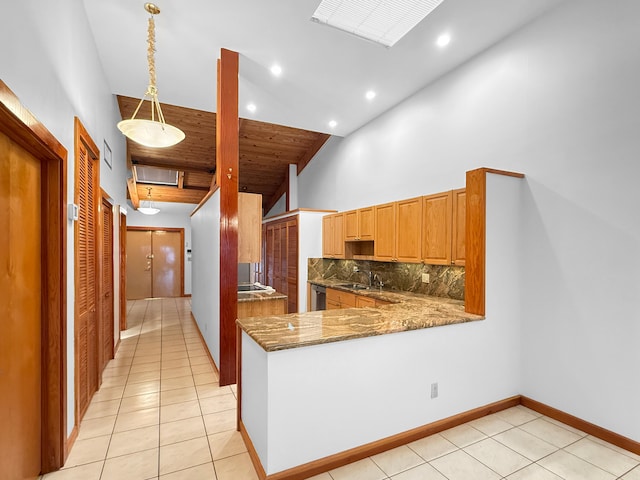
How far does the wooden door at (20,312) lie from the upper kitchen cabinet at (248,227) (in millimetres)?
1935

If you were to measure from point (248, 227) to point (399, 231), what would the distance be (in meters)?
1.91

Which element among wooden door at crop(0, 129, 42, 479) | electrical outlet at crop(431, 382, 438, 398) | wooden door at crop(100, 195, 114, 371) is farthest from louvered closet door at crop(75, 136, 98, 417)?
electrical outlet at crop(431, 382, 438, 398)

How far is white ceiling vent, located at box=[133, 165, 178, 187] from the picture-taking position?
8.07m

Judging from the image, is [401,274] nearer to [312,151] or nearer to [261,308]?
[261,308]

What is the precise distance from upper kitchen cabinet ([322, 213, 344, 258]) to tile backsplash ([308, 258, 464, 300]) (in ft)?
1.10

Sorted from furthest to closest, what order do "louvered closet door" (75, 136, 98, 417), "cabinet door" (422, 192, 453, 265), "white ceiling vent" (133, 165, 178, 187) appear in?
1. "white ceiling vent" (133, 165, 178, 187)
2. "cabinet door" (422, 192, 453, 265)
3. "louvered closet door" (75, 136, 98, 417)

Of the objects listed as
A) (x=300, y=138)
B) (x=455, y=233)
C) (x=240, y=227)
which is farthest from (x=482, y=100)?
(x=300, y=138)

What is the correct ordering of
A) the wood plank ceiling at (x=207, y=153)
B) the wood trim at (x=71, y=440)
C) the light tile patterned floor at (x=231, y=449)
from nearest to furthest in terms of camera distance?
1. the light tile patterned floor at (x=231, y=449)
2. the wood trim at (x=71, y=440)
3. the wood plank ceiling at (x=207, y=153)

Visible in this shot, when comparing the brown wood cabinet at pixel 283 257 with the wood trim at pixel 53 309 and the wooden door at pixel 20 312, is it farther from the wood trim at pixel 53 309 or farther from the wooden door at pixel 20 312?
the wooden door at pixel 20 312

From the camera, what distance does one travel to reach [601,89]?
243 centimetres

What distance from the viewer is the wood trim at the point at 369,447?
1.92 metres

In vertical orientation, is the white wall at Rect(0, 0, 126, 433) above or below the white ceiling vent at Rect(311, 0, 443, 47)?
below

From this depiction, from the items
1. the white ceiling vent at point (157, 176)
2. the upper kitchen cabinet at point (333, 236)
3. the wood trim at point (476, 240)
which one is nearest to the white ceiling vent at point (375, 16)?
the wood trim at point (476, 240)

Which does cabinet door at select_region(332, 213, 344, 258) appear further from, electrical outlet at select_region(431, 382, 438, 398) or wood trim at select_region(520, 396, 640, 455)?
wood trim at select_region(520, 396, 640, 455)
